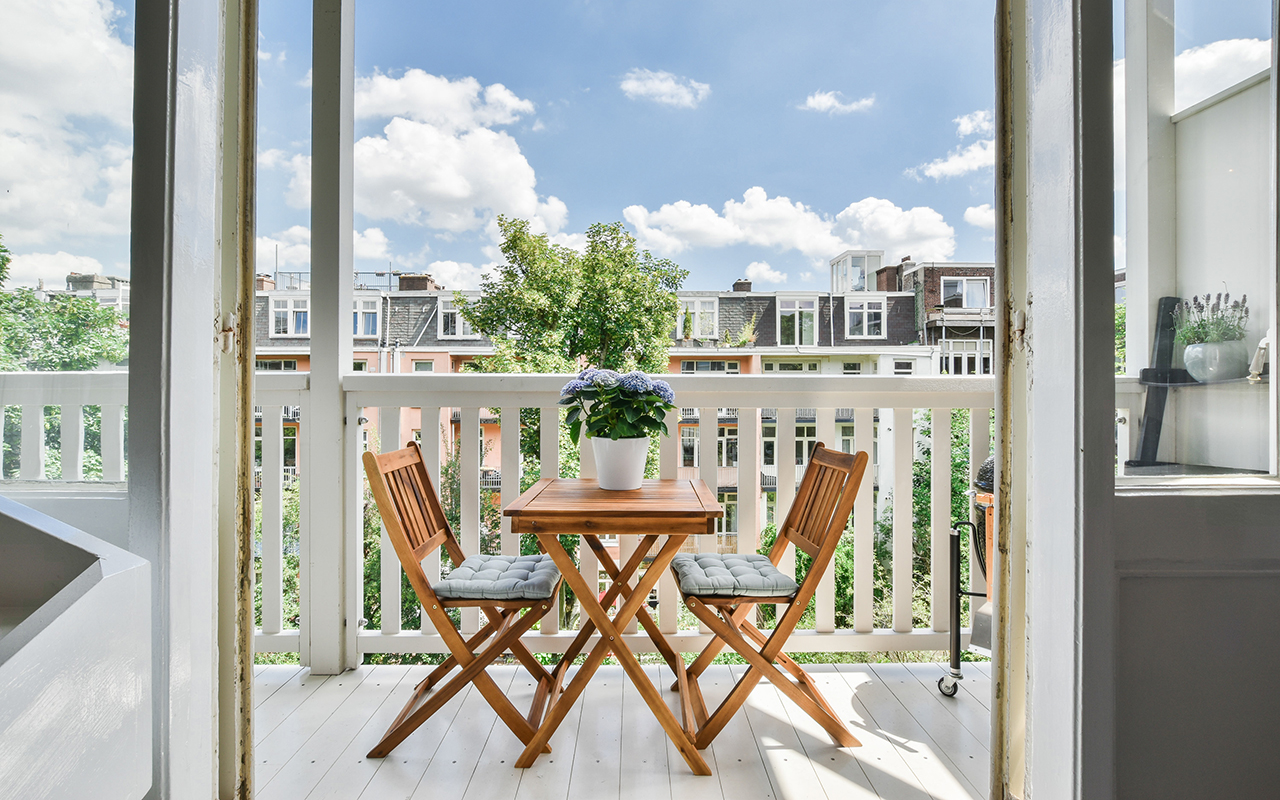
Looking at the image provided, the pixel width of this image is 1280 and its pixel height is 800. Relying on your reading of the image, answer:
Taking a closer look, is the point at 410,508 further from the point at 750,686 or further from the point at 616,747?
the point at 750,686

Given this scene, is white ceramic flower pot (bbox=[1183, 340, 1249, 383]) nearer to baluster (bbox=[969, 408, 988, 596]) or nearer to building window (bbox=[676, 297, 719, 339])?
baluster (bbox=[969, 408, 988, 596])

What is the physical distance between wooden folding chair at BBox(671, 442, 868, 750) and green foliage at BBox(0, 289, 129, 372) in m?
1.34

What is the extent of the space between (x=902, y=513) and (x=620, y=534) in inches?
46.4

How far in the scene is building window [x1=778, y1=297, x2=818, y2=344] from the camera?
44.2 feet

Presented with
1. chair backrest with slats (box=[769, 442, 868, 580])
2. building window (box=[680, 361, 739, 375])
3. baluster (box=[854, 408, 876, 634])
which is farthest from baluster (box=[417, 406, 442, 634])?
building window (box=[680, 361, 739, 375])

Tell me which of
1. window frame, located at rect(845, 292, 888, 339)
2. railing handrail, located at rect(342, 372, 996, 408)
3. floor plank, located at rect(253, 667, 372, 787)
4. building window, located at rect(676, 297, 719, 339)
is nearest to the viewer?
floor plank, located at rect(253, 667, 372, 787)

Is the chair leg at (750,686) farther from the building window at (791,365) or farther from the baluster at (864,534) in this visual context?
the building window at (791,365)

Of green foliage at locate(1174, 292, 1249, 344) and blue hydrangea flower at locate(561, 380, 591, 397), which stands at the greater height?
green foliage at locate(1174, 292, 1249, 344)

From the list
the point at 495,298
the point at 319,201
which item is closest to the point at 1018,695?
the point at 319,201

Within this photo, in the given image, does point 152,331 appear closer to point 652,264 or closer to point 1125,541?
point 1125,541

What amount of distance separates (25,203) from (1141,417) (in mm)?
1771

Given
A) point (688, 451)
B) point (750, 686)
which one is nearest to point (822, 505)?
point (750, 686)

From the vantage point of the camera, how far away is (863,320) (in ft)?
46.5

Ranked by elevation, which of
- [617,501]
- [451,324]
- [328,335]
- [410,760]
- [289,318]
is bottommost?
[410,760]
